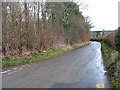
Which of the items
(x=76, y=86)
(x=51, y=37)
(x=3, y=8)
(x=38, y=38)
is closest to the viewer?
(x=76, y=86)

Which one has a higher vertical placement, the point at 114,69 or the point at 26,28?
the point at 26,28

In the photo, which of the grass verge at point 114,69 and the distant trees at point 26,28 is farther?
the distant trees at point 26,28

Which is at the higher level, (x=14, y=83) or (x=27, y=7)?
(x=27, y=7)

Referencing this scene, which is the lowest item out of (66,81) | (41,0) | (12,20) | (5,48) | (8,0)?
(66,81)

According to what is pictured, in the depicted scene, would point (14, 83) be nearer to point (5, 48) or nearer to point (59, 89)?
point (59, 89)

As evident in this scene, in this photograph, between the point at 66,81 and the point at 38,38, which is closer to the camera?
the point at 66,81

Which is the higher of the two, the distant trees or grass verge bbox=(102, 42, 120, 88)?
the distant trees

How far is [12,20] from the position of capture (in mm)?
12648

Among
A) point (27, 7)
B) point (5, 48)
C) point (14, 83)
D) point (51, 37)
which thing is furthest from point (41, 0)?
point (14, 83)

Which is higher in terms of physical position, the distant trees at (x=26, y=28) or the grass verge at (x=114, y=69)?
the distant trees at (x=26, y=28)

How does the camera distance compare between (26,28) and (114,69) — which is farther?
(26,28)

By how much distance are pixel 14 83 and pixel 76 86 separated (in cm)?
277

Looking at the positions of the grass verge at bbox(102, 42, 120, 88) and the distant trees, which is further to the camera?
the distant trees

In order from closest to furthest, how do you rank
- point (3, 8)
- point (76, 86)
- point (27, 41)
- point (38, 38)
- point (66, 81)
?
point (76, 86) < point (66, 81) < point (3, 8) < point (27, 41) < point (38, 38)
